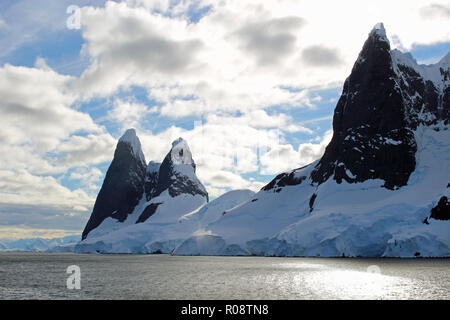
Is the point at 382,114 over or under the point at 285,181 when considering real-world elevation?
over

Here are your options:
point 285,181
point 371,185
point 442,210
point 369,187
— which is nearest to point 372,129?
point 371,185

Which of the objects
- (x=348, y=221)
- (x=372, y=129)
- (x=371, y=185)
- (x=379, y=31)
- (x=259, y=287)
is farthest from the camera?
(x=379, y=31)

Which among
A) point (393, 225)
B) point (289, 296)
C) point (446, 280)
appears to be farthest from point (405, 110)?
point (289, 296)

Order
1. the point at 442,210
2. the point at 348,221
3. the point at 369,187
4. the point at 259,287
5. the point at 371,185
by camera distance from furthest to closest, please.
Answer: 1. the point at 371,185
2. the point at 369,187
3. the point at 348,221
4. the point at 442,210
5. the point at 259,287

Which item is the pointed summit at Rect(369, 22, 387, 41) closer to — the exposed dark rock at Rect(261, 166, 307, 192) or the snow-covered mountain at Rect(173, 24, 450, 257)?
the snow-covered mountain at Rect(173, 24, 450, 257)

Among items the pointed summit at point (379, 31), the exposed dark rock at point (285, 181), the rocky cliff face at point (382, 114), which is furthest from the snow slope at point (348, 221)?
the pointed summit at point (379, 31)

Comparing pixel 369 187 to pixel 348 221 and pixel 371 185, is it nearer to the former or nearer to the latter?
pixel 371 185
